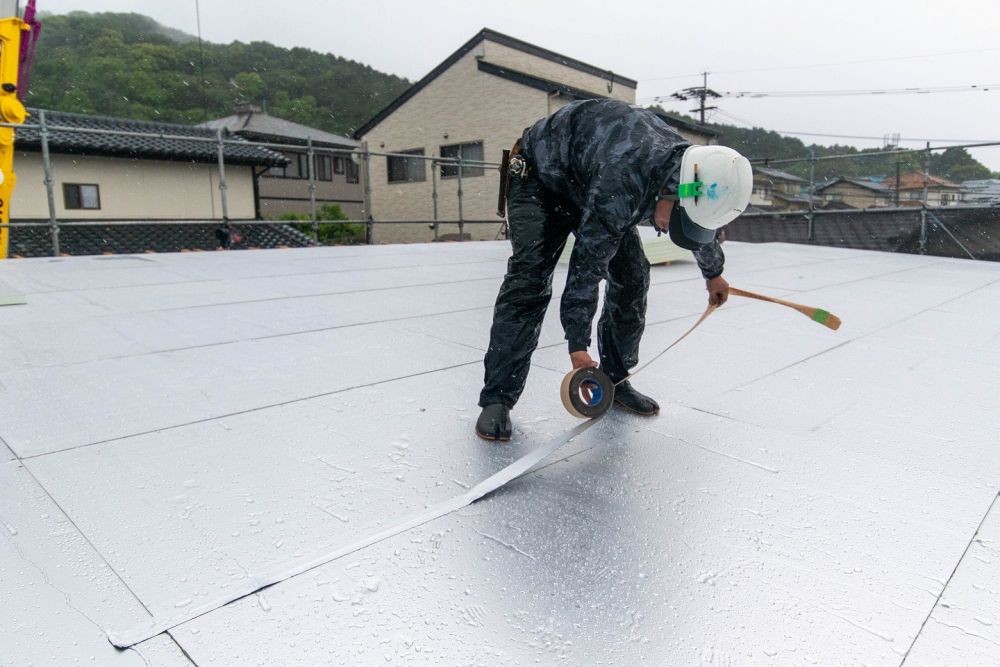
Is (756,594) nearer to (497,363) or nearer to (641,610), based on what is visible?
(641,610)

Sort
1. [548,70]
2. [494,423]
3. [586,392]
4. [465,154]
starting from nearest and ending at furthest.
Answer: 1. [586,392]
2. [494,423]
3. [465,154]
4. [548,70]

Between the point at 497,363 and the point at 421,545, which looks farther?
the point at 497,363

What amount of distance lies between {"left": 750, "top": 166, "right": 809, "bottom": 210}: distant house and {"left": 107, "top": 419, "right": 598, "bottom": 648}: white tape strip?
331 inches

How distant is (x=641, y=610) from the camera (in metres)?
1.20

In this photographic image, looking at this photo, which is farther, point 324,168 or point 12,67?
point 324,168

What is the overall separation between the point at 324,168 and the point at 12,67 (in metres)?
21.3

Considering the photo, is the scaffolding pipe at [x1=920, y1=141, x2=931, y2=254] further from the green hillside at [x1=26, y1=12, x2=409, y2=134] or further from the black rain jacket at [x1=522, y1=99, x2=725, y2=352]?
the green hillside at [x1=26, y1=12, x2=409, y2=134]

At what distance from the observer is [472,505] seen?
5.18 ft

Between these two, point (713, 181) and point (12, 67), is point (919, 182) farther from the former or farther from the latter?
point (12, 67)

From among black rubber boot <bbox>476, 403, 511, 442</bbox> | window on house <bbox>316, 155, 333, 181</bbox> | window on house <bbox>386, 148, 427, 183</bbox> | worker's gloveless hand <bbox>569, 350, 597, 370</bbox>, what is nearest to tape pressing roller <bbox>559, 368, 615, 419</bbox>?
worker's gloveless hand <bbox>569, 350, 597, 370</bbox>

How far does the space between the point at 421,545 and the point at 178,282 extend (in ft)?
13.6

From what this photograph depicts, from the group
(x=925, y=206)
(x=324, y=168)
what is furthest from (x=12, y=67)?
(x=324, y=168)

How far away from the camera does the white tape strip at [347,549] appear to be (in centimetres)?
109

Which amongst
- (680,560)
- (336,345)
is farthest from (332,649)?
(336,345)
